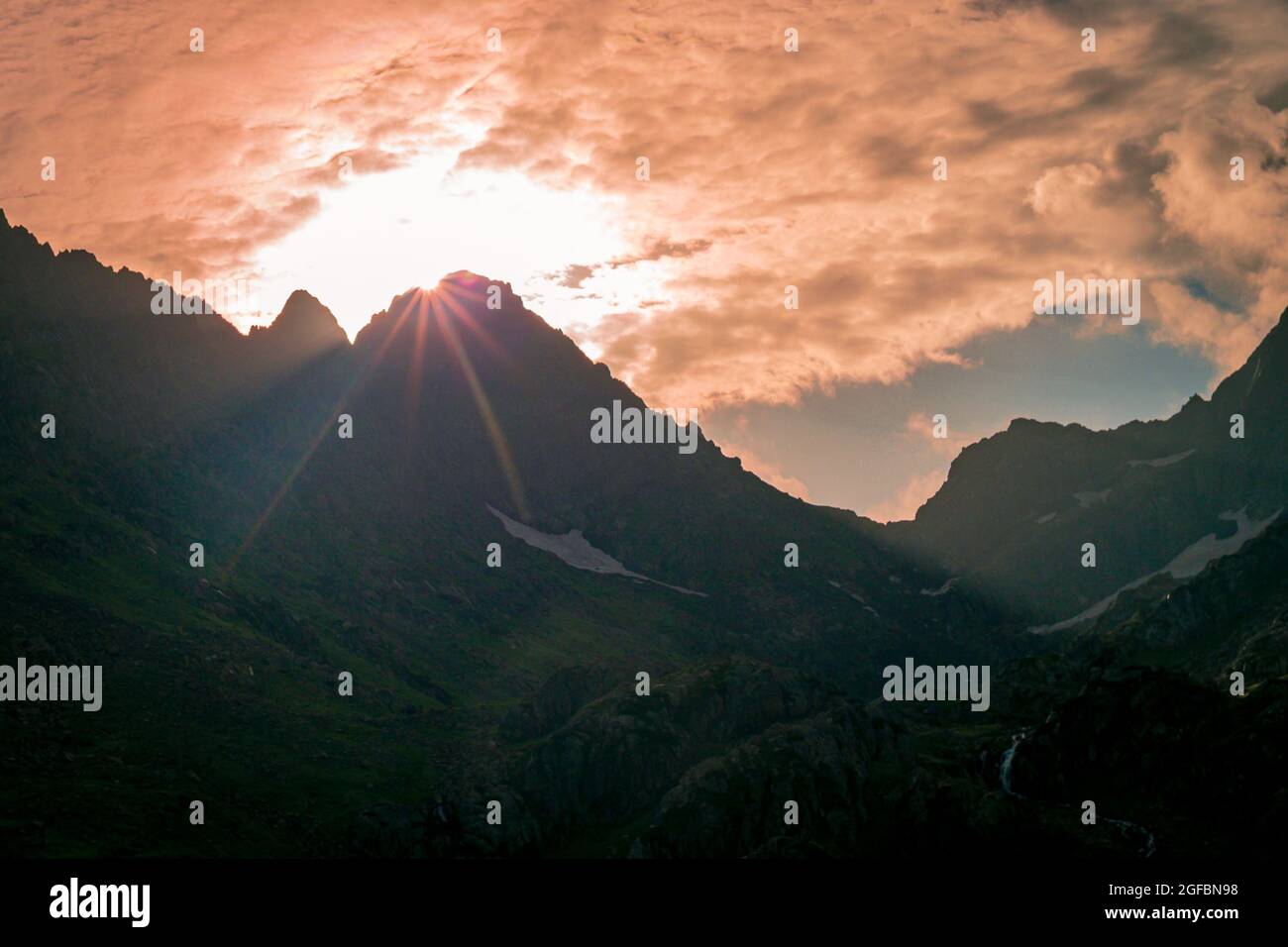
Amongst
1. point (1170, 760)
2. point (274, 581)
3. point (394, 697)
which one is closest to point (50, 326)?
point (274, 581)

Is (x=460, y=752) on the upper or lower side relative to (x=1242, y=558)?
lower

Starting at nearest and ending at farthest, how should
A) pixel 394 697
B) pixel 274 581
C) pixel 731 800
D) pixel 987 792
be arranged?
pixel 987 792 → pixel 731 800 → pixel 394 697 → pixel 274 581

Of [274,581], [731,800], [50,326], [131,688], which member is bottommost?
[731,800]

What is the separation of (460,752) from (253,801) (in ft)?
121

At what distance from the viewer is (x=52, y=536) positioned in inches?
5659

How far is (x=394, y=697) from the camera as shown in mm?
159125

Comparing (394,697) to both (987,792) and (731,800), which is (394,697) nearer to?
(731,800)
